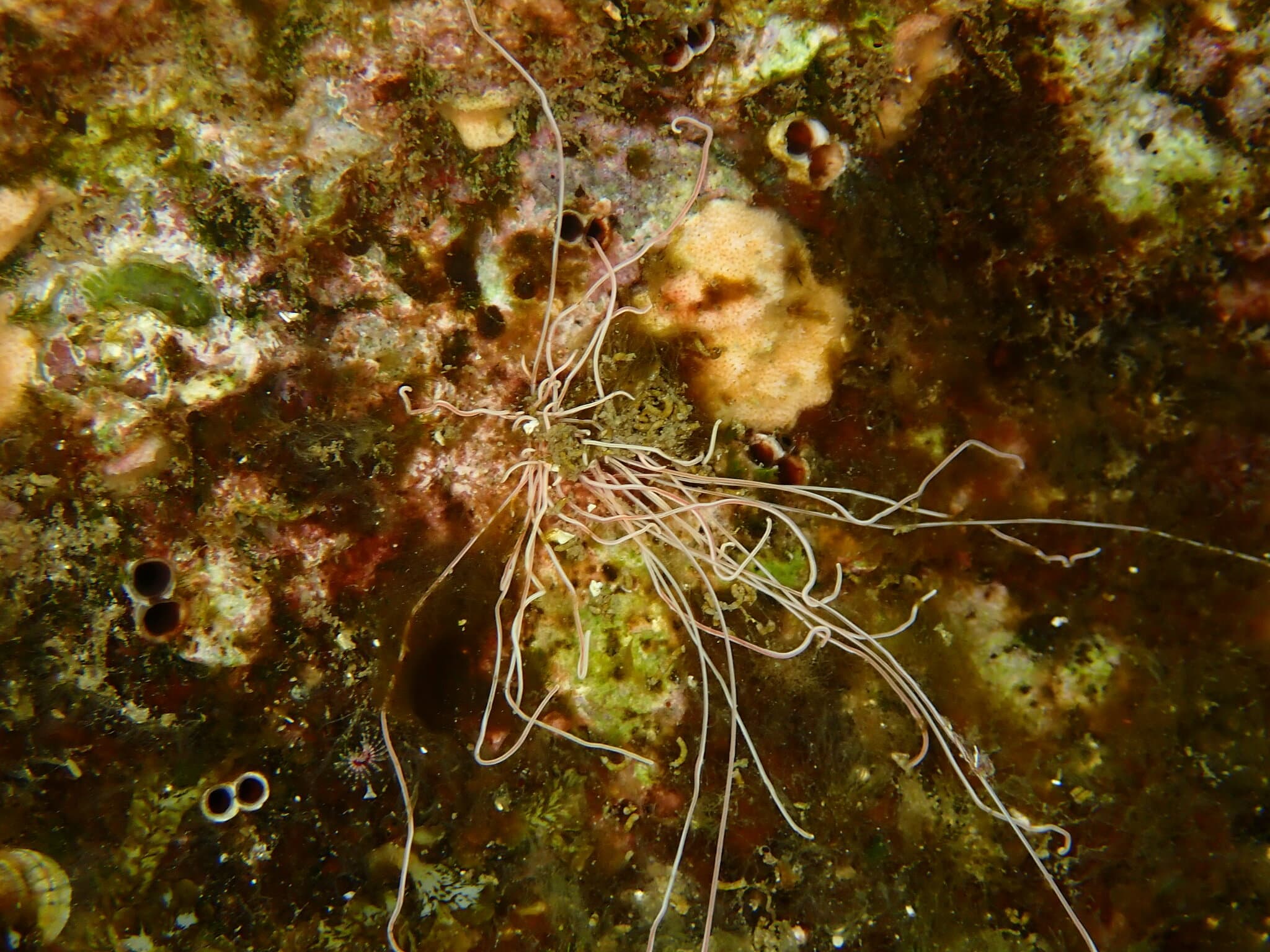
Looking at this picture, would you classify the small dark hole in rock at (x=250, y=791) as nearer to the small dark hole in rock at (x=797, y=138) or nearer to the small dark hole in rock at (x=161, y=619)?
the small dark hole in rock at (x=161, y=619)

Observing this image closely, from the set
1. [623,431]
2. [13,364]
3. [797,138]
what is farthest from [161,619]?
[797,138]

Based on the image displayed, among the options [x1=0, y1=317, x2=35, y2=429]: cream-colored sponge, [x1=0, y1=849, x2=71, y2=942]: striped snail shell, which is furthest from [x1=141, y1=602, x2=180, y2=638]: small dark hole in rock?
[x1=0, y1=849, x2=71, y2=942]: striped snail shell

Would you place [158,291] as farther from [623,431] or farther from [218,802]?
[218,802]

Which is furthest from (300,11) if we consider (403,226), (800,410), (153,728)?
(153,728)

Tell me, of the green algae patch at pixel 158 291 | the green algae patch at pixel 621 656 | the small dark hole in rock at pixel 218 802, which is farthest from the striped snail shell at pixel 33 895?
the green algae patch at pixel 158 291

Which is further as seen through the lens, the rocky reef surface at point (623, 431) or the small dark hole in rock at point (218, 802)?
the small dark hole in rock at point (218, 802)

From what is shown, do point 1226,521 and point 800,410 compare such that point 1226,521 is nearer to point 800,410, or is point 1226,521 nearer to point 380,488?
point 800,410
